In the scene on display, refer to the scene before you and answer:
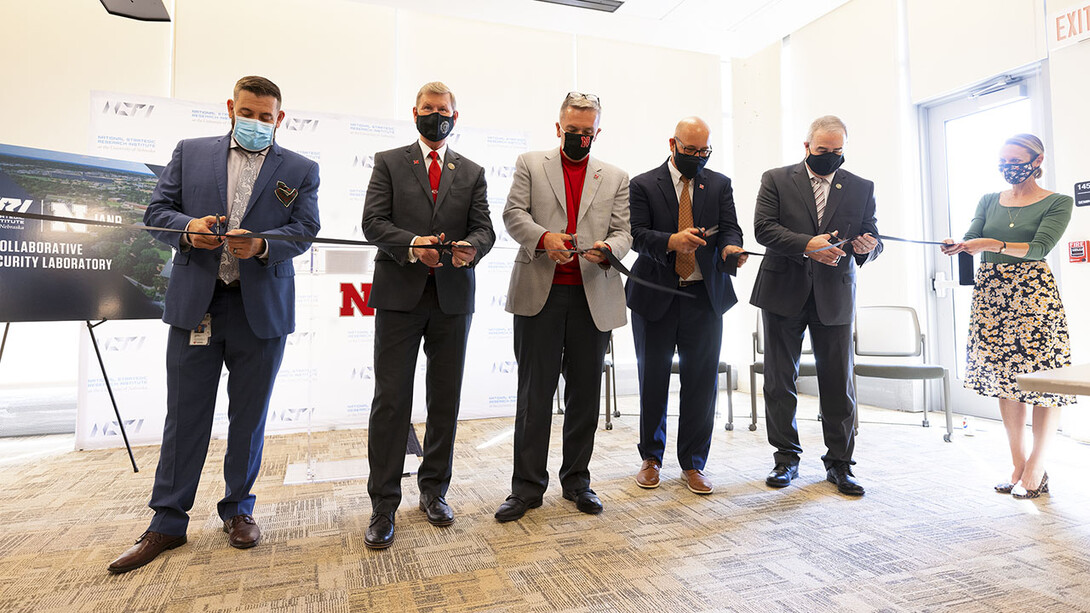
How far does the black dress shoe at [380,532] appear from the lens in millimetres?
2209

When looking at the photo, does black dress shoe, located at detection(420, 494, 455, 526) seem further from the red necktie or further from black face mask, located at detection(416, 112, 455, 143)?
black face mask, located at detection(416, 112, 455, 143)

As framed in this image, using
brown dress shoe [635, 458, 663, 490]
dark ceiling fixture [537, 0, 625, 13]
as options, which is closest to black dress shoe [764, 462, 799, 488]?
brown dress shoe [635, 458, 663, 490]

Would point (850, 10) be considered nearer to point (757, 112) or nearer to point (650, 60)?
point (757, 112)

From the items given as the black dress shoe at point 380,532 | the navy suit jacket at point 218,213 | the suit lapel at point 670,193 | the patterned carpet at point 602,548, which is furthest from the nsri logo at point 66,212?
the suit lapel at point 670,193

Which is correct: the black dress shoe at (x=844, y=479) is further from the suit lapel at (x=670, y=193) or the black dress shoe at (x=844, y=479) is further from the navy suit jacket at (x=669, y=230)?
the suit lapel at (x=670, y=193)

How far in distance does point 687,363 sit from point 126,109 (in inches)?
156

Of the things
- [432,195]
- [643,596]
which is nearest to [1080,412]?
[643,596]

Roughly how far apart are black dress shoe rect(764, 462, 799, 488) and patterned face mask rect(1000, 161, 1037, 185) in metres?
1.69

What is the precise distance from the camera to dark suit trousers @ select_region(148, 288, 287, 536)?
7.14 ft

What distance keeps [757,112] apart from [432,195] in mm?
4994

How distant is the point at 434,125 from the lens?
A: 2.46m

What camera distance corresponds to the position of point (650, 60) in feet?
20.1

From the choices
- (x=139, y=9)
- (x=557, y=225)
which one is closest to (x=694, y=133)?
(x=557, y=225)

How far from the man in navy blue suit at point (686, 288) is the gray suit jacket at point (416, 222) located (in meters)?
0.81
